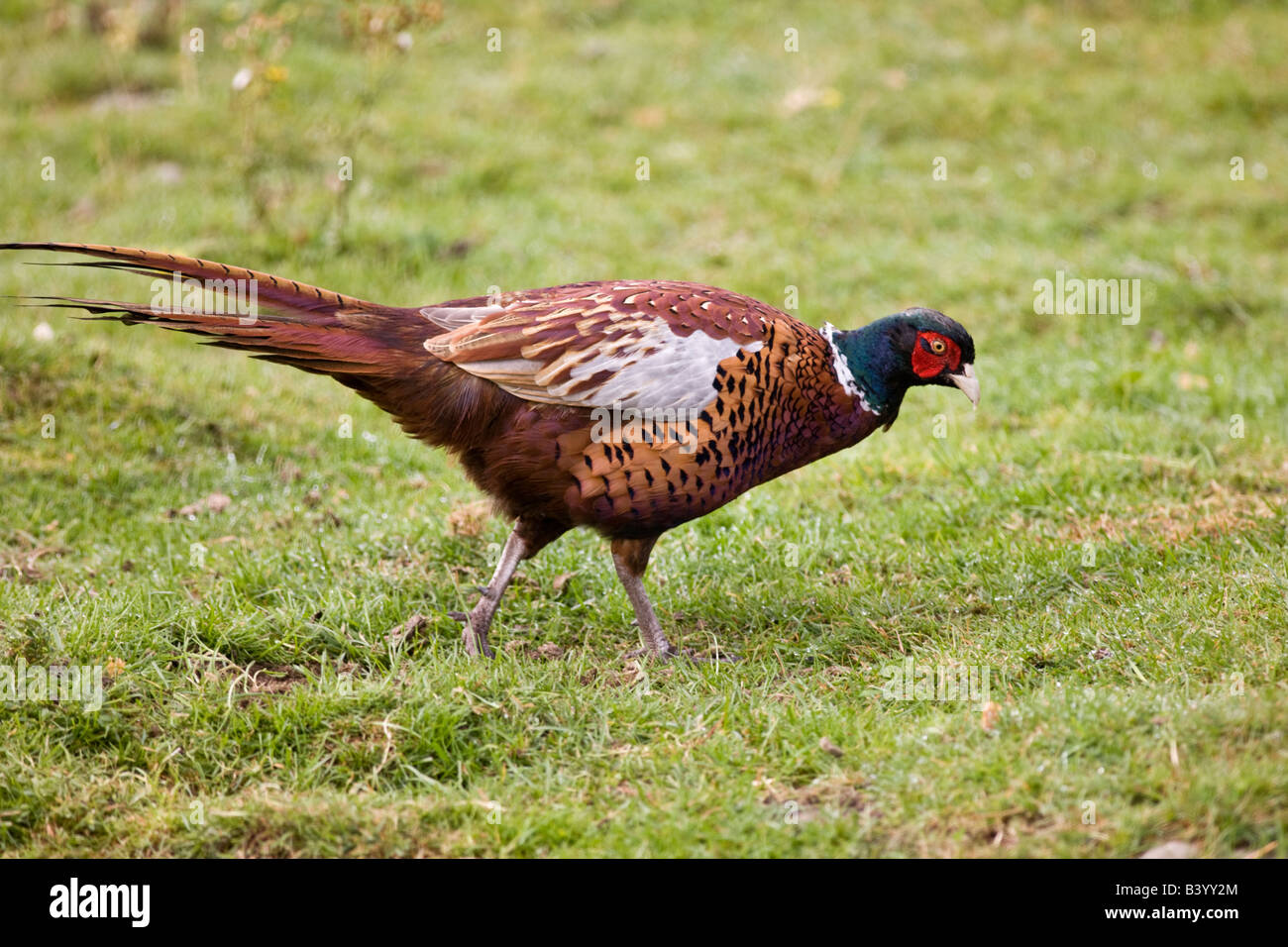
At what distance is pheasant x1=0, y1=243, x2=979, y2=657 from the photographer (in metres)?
4.12

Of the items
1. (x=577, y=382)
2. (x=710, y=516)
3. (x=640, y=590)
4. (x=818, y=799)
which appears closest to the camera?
(x=818, y=799)

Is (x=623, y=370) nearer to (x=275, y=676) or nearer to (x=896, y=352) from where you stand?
(x=896, y=352)

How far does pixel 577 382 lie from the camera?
4160 millimetres

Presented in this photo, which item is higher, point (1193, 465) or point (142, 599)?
point (1193, 465)

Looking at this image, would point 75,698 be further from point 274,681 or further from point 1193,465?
point 1193,465

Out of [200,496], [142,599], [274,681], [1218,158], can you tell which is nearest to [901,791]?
[274,681]

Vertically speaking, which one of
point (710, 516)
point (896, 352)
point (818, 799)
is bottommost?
point (818, 799)

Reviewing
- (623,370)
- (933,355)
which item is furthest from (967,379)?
(623,370)

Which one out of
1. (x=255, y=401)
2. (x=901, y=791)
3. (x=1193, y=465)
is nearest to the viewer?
(x=901, y=791)

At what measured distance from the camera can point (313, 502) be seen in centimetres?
562

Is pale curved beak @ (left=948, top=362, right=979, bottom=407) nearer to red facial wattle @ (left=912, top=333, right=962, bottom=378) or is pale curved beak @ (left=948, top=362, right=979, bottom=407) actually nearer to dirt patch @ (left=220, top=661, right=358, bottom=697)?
red facial wattle @ (left=912, top=333, right=962, bottom=378)

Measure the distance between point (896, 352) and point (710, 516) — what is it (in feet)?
4.38

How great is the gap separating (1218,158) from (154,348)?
7615mm

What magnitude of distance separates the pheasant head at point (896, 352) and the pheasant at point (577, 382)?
148mm
